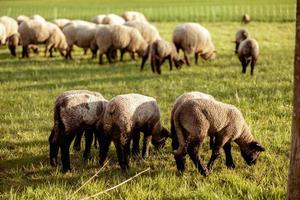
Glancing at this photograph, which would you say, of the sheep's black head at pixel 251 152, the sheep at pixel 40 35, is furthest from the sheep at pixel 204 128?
the sheep at pixel 40 35

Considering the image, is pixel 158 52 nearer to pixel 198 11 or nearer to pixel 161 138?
pixel 161 138

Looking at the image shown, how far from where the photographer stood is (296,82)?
354 cm

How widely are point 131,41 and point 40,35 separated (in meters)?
4.16

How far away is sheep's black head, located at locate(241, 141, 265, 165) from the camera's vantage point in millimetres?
Answer: 6211

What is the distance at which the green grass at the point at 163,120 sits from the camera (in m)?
5.29

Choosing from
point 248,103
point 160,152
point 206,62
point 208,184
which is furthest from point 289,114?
point 206,62

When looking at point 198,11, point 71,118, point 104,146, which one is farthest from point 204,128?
point 198,11

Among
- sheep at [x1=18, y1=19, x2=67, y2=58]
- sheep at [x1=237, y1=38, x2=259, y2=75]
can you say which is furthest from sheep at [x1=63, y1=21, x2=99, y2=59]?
sheep at [x1=237, y1=38, x2=259, y2=75]

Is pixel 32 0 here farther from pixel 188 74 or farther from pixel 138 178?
pixel 138 178

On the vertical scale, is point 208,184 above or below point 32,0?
below

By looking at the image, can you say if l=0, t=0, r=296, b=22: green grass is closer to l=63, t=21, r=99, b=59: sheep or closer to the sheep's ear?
l=63, t=21, r=99, b=59: sheep

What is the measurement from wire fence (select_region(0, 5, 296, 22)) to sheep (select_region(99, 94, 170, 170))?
97.3ft

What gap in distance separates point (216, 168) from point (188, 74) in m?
7.95

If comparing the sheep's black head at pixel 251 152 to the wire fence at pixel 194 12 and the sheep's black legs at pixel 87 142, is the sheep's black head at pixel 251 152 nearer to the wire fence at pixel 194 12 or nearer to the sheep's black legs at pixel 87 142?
the sheep's black legs at pixel 87 142
